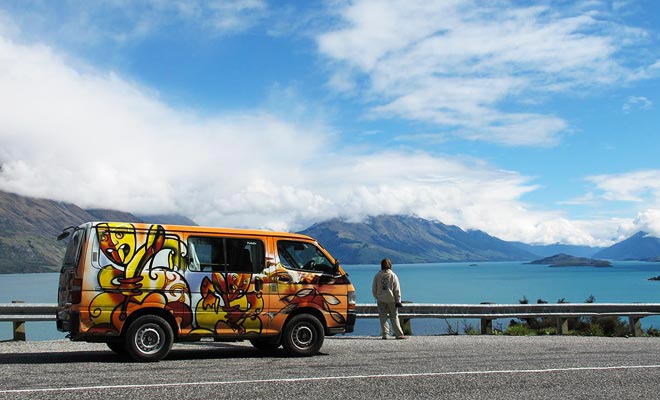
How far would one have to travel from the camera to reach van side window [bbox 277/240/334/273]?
11492mm

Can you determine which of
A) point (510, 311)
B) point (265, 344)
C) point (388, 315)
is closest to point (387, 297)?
point (388, 315)

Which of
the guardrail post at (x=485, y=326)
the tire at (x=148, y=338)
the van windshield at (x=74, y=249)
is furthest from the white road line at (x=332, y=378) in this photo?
the guardrail post at (x=485, y=326)

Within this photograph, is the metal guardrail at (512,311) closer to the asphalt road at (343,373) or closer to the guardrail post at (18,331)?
the asphalt road at (343,373)

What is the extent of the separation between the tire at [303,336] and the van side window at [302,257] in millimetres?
911

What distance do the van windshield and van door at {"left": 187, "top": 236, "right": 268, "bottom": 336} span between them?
1723mm

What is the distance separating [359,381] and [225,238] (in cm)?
386

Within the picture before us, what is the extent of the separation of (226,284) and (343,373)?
2883 mm

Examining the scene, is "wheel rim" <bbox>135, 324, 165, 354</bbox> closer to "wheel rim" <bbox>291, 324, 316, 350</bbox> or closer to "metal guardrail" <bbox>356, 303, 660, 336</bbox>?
"wheel rim" <bbox>291, 324, 316, 350</bbox>

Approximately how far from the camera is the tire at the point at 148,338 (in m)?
9.98

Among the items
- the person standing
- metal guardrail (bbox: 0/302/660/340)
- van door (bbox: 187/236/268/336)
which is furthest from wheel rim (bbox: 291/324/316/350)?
metal guardrail (bbox: 0/302/660/340)

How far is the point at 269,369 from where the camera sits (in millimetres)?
9430

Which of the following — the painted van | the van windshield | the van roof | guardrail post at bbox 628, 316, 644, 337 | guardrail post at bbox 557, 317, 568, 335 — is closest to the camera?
the painted van

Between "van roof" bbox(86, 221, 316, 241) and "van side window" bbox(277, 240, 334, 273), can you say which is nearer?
"van roof" bbox(86, 221, 316, 241)

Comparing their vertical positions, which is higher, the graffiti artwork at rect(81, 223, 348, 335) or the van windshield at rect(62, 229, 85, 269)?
the van windshield at rect(62, 229, 85, 269)
